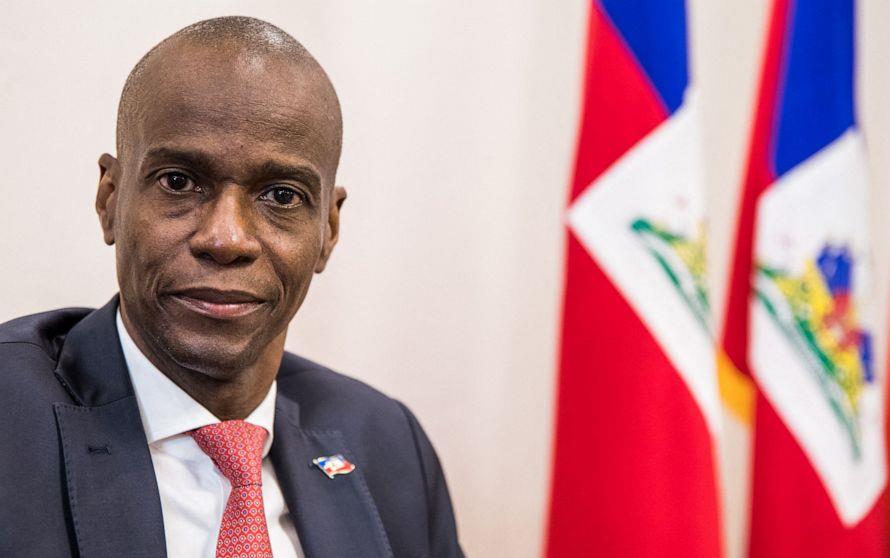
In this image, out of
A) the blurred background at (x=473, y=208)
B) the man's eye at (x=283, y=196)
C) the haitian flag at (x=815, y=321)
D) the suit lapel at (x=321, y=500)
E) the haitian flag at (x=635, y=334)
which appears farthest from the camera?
the blurred background at (x=473, y=208)

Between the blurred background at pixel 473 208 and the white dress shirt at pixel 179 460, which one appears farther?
Result: the blurred background at pixel 473 208

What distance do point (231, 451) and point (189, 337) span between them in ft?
0.61

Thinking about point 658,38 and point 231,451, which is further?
point 658,38

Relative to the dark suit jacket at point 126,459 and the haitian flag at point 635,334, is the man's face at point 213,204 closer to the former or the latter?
the dark suit jacket at point 126,459

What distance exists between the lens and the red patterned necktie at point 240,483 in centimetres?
131

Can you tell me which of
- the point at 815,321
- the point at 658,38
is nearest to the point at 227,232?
the point at 658,38

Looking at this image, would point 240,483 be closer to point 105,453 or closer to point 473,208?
point 105,453

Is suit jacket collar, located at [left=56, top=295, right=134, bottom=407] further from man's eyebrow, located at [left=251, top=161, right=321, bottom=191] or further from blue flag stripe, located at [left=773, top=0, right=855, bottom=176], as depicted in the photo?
blue flag stripe, located at [left=773, top=0, right=855, bottom=176]

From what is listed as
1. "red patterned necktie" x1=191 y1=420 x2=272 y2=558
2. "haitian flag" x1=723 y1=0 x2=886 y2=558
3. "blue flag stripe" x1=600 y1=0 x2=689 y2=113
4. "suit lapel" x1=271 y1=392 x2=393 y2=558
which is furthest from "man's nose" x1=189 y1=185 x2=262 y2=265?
"haitian flag" x1=723 y1=0 x2=886 y2=558

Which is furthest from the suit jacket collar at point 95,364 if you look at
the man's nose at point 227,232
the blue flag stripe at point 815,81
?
the blue flag stripe at point 815,81

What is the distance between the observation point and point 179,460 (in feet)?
4.53

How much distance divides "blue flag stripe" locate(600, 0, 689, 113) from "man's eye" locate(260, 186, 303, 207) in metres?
0.86

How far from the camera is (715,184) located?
8.70 ft

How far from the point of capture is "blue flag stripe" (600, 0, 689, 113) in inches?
76.1
